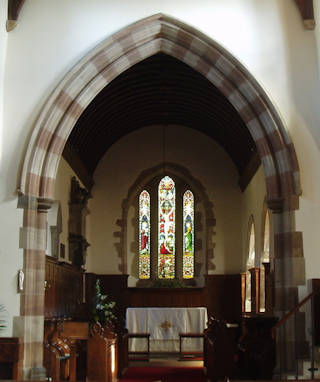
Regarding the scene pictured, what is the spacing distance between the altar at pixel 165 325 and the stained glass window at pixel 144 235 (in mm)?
3085

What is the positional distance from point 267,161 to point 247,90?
95 cm

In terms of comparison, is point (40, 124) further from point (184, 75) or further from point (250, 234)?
point (250, 234)

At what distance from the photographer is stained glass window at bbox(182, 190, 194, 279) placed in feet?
53.2

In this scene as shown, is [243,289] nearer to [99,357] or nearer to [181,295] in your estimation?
[181,295]

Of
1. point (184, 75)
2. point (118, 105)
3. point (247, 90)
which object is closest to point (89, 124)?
point (118, 105)

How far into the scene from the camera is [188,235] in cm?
1633

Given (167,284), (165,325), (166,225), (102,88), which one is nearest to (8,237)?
(102,88)

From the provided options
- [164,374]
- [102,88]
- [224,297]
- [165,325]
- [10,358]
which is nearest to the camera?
[10,358]

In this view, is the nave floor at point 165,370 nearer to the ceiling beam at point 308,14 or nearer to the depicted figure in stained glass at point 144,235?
the depicted figure in stained glass at point 144,235

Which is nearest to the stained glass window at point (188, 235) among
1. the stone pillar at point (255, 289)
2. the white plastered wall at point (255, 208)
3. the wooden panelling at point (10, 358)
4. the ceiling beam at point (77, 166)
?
the white plastered wall at point (255, 208)

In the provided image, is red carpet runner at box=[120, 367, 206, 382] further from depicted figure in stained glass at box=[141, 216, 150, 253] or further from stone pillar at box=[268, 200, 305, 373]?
depicted figure in stained glass at box=[141, 216, 150, 253]

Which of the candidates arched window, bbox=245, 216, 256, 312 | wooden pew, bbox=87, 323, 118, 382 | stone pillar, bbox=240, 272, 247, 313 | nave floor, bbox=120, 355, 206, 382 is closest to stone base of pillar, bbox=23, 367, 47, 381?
wooden pew, bbox=87, 323, 118, 382

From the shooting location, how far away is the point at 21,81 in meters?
8.95

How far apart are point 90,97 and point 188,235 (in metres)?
7.70
